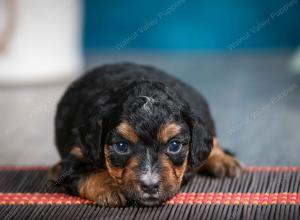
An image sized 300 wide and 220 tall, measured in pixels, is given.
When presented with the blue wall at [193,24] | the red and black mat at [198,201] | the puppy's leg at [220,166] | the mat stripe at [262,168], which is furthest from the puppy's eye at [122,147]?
the blue wall at [193,24]

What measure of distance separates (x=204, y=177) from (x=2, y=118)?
3006 mm

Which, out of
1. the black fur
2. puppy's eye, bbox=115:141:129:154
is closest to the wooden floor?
the black fur

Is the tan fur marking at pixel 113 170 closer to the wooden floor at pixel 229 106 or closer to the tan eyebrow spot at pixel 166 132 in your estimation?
the tan eyebrow spot at pixel 166 132

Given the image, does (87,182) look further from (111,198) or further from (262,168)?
(262,168)

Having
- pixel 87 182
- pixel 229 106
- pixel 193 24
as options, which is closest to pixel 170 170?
pixel 87 182

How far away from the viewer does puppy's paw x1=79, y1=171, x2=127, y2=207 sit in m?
3.26

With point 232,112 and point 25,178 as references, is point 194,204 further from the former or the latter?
point 232,112

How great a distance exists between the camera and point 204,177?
12.7ft

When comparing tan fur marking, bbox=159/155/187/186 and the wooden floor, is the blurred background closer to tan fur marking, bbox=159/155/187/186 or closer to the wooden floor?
the wooden floor

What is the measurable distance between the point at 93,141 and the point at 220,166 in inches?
35.4

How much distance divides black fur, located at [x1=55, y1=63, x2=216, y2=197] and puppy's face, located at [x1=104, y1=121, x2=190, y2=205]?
16 millimetres

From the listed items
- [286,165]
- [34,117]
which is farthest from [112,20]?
[286,165]

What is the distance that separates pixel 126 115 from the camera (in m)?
3.22

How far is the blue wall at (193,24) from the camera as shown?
9148 mm
